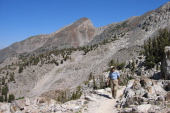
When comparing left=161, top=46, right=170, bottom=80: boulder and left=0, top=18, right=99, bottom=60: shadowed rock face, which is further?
left=0, top=18, right=99, bottom=60: shadowed rock face

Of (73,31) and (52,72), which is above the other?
(73,31)

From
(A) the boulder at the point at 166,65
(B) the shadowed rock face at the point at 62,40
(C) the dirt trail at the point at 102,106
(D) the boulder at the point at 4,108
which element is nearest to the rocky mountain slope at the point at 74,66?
(C) the dirt trail at the point at 102,106

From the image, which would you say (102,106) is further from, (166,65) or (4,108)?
(166,65)

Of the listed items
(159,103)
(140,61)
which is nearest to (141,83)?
(159,103)

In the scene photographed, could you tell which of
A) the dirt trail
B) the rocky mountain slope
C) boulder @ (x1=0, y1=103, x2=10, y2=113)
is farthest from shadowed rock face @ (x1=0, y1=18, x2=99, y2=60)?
boulder @ (x1=0, y1=103, x2=10, y2=113)

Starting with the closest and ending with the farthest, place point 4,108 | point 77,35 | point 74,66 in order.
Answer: point 4,108 → point 74,66 → point 77,35

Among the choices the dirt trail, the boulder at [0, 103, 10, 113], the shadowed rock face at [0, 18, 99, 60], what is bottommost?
the dirt trail

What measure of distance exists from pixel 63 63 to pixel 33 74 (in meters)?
7.26

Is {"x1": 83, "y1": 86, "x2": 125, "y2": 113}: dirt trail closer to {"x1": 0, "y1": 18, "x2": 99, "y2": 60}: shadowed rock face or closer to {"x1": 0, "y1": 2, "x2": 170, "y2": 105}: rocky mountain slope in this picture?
{"x1": 0, "y1": 2, "x2": 170, "y2": 105}: rocky mountain slope

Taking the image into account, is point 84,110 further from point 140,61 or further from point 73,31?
point 73,31

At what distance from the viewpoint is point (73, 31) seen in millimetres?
83812

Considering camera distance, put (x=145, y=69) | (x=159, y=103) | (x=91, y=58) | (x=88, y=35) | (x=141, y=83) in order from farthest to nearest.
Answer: (x=88, y=35), (x=91, y=58), (x=145, y=69), (x=141, y=83), (x=159, y=103)

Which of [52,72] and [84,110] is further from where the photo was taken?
[52,72]

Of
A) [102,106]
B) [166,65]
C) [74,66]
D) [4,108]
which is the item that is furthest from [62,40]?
[4,108]
